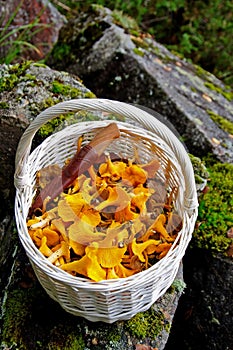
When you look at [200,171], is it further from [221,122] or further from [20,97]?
[20,97]

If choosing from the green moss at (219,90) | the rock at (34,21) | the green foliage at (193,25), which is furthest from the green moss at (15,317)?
the green foliage at (193,25)

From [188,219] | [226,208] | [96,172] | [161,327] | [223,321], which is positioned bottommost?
[223,321]

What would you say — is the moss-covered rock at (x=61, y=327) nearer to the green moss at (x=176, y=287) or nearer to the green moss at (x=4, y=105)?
the green moss at (x=176, y=287)

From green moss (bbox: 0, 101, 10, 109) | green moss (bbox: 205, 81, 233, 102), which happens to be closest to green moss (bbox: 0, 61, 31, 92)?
green moss (bbox: 0, 101, 10, 109)

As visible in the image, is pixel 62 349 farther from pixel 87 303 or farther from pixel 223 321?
pixel 223 321

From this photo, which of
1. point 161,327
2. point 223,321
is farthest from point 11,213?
point 223,321
